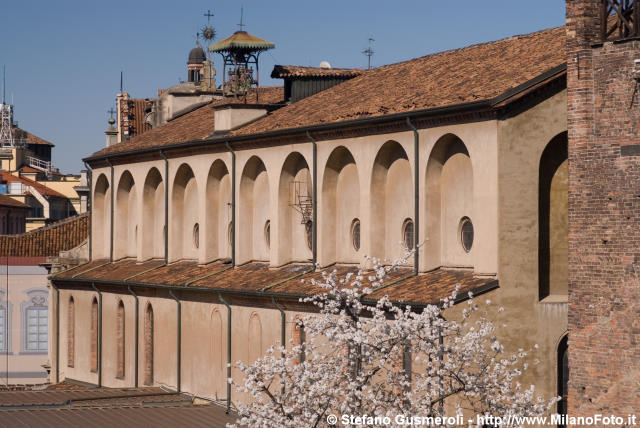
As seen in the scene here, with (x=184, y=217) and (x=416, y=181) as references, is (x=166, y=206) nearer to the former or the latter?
(x=184, y=217)

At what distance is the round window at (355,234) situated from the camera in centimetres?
4123

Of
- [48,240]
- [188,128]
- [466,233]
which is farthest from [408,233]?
[48,240]

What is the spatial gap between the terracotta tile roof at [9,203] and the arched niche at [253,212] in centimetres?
5838

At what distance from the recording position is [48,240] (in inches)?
2566

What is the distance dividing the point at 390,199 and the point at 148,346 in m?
14.4

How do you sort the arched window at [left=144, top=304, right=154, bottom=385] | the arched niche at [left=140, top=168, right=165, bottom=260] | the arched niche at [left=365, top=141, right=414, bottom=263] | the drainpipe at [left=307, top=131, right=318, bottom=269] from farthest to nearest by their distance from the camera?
the arched niche at [left=140, top=168, right=165, bottom=260]
the arched window at [left=144, top=304, right=154, bottom=385]
the drainpipe at [left=307, top=131, right=318, bottom=269]
the arched niche at [left=365, top=141, right=414, bottom=263]

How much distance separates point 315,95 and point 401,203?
992cm

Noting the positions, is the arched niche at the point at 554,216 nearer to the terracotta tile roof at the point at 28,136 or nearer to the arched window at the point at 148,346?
the arched window at the point at 148,346

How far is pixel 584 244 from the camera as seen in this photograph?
2761 centimetres

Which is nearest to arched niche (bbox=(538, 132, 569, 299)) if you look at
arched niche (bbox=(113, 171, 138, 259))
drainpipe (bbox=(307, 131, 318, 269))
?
drainpipe (bbox=(307, 131, 318, 269))

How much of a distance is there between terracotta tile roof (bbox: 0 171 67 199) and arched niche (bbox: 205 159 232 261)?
232ft

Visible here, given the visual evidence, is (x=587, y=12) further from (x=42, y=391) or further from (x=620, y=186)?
(x=42, y=391)

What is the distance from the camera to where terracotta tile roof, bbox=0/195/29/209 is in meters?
103

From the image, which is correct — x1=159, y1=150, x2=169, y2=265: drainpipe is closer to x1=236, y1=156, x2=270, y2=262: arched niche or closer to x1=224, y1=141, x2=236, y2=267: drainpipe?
x1=224, y1=141, x2=236, y2=267: drainpipe
